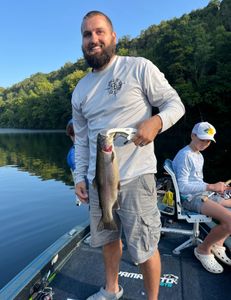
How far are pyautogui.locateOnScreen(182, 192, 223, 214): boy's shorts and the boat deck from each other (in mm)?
660

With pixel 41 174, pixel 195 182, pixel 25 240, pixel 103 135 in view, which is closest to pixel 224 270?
pixel 195 182

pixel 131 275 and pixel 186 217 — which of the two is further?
pixel 186 217

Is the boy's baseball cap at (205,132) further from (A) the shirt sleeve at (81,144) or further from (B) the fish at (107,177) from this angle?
(B) the fish at (107,177)

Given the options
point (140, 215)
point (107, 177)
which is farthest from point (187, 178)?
point (107, 177)

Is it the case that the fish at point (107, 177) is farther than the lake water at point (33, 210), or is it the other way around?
the lake water at point (33, 210)

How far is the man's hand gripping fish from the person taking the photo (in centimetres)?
233

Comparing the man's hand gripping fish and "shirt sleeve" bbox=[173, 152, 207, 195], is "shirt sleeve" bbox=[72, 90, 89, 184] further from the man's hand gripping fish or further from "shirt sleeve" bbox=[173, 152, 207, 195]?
"shirt sleeve" bbox=[173, 152, 207, 195]

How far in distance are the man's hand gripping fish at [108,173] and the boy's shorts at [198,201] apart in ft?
4.76

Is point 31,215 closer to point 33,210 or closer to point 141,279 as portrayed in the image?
point 33,210

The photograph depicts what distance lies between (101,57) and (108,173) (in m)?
0.97

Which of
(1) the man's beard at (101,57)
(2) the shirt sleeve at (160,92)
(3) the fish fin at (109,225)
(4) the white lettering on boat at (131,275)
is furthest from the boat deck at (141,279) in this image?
(1) the man's beard at (101,57)

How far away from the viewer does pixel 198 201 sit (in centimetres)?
371

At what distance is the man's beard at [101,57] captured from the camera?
259 centimetres

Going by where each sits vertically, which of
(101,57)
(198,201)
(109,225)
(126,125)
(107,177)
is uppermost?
(101,57)
